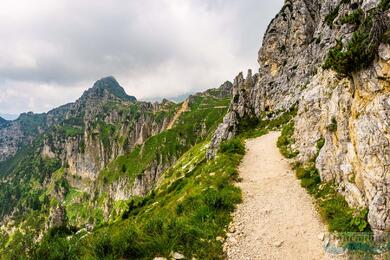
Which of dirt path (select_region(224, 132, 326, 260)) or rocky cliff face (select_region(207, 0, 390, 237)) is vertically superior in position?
rocky cliff face (select_region(207, 0, 390, 237))

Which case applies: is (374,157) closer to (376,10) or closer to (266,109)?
(376,10)

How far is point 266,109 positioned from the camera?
271 ft

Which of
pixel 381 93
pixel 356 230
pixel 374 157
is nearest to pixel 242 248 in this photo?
pixel 356 230

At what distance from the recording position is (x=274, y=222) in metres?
17.1

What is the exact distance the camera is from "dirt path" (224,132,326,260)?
14.5 meters

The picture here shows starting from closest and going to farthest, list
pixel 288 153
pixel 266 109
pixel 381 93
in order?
pixel 381 93
pixel 288 153
pixel 266 109

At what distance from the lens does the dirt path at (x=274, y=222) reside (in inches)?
572

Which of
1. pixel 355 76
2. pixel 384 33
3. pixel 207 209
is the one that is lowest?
pixel 207 209

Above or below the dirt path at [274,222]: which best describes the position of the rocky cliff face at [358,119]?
above

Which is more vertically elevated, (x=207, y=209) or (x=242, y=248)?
(x=207, y=209)

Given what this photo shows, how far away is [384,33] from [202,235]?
44.7ft

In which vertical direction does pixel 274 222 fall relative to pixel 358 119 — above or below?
below

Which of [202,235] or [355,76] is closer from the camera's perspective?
[202,235]

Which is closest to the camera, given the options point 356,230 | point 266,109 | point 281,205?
point 356,230
